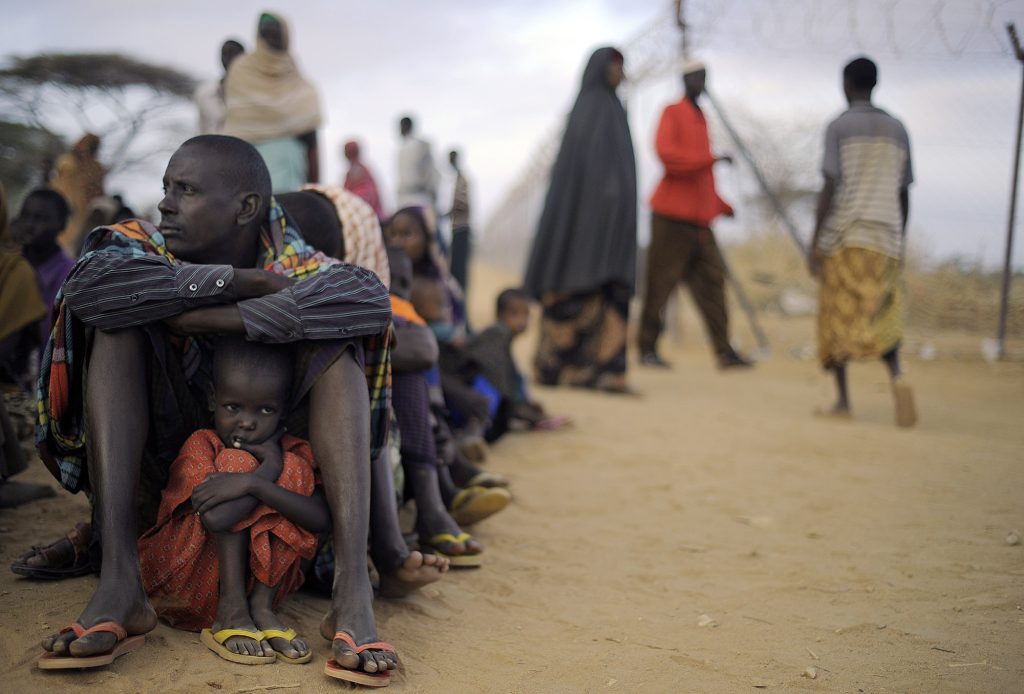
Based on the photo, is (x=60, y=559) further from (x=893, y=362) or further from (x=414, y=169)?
(x=414, y=169)

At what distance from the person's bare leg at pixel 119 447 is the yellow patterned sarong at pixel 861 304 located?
186 inches

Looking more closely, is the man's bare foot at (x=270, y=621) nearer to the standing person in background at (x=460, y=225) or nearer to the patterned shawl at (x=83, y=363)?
the patterned shawl at (x=83, y=363)

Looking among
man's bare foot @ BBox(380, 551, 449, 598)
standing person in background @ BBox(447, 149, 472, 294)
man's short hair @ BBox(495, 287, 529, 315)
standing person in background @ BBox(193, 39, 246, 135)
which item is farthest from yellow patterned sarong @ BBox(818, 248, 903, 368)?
man's bare foot @ BBox(380, 551, 449, 598)

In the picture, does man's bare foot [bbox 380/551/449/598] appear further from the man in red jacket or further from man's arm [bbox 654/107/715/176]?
man's arm [bbox 654/107/715/176]

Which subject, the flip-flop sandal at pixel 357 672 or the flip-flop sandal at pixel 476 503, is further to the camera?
the flip-flop sandal at pixel 476 503

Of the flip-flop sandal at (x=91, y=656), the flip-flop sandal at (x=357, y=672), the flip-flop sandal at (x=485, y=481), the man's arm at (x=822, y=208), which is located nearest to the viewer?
the flip-flop sandal at (x=91, y=656)

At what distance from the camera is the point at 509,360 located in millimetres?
5051

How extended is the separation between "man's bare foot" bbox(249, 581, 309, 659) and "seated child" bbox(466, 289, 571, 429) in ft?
8.39


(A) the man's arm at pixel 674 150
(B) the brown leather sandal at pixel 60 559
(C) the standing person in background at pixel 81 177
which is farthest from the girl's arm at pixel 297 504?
(C) the standing person in background at pixel 81 177

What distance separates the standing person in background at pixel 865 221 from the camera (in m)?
5.89

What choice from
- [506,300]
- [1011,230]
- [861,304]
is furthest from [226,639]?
[1011,230]

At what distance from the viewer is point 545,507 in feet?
13.2

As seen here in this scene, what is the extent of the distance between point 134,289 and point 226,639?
2.78 ft

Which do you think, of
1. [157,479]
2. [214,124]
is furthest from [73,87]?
[157,479]
